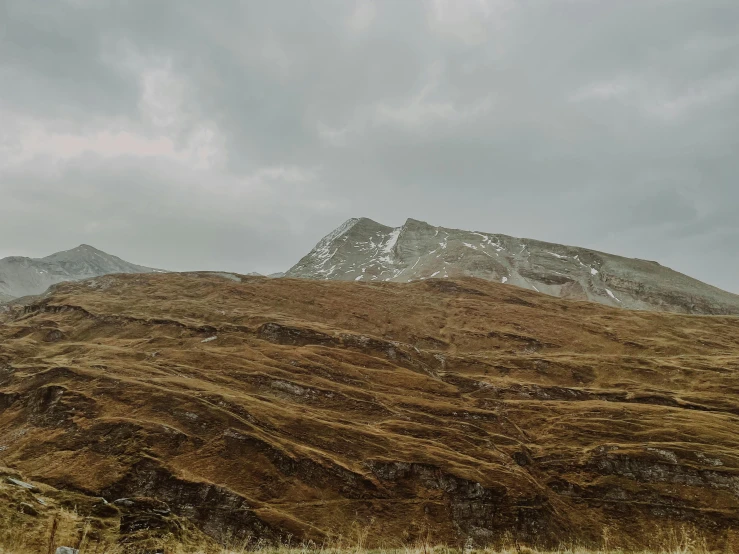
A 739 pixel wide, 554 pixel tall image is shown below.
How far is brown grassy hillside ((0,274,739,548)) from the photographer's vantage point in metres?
53.8

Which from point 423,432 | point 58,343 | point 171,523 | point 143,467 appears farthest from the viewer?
point 58,343

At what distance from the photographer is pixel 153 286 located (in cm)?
15612

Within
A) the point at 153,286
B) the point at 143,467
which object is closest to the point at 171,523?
the point at 143,467

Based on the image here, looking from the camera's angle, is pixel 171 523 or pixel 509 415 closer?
pixel 171 523

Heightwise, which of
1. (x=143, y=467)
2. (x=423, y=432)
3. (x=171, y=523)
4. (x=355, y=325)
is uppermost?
(x=355, y=325)

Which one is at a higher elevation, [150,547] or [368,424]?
[150,547]

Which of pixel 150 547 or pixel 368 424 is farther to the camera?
pixel 368 424

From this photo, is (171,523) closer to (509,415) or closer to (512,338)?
(509,415)

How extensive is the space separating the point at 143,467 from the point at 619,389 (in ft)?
295

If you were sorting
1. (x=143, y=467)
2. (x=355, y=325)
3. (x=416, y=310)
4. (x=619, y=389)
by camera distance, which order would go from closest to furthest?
(x=143, y=467)
(x=619, y=389)
(x=355, y=325)
(x=416, y=310)

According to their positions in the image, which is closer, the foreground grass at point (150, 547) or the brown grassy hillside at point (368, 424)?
the foreground grass at point (150, 547)

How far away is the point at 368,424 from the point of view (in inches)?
2943

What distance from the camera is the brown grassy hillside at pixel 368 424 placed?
5381cm

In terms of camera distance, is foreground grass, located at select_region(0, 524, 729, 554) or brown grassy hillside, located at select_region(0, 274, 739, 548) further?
brown grassy hillside, located at select_region(0, 274, 739, 548)
